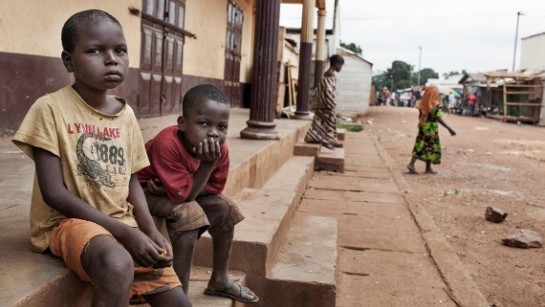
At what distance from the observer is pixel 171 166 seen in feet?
6.72

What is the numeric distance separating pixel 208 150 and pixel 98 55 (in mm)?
495

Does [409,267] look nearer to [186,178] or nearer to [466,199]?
[186,178]

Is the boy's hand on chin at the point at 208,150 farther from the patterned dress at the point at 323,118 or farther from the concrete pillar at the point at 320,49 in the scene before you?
the concrete pillar at the point at 320,49

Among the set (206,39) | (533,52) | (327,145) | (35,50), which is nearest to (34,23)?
(35,50)

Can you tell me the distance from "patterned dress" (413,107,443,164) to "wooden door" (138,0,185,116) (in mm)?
3825

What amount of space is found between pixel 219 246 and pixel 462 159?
9.43 m

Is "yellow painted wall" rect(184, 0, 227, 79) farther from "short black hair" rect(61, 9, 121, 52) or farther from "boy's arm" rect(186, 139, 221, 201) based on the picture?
"short black hair" rect(61, 9, 121, 52)

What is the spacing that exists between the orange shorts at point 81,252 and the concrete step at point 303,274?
109 centimetres

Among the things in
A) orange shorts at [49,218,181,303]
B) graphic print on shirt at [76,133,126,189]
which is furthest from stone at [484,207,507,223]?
graphic print on shirt at [76,133,126,189]

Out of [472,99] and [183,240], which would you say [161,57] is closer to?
[183,240]

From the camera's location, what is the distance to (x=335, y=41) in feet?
72.5

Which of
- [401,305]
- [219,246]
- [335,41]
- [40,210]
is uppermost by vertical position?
[335,41]

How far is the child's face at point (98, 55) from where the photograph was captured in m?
1.70

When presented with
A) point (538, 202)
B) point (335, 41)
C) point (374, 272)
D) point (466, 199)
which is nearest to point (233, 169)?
point (374, 272)
